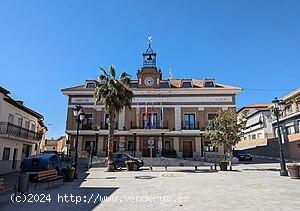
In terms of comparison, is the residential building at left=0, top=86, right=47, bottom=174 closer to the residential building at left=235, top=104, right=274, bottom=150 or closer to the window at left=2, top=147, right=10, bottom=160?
the window at left=2, top=147, right=10, bottom=160

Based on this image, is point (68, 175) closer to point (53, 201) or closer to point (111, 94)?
point (53, 201)

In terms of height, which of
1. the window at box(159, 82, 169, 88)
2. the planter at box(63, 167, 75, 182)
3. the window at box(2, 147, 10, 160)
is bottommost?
the planter at box(63, 167, 75, 182)

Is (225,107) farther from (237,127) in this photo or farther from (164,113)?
(237,127)

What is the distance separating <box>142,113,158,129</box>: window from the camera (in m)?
39.0

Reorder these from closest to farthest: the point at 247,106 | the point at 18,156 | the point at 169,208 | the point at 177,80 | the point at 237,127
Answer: the point at 169,208, the point at 237,127, the point at 18,156, the point at 177,80, the point at 247,106

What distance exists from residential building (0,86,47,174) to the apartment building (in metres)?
11.1

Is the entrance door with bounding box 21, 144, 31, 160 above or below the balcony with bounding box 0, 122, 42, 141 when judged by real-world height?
below

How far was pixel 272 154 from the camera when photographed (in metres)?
40.8

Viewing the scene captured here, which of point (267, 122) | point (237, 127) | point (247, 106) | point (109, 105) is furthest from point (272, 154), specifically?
point (109, 105)

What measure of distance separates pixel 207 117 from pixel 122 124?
12751mm

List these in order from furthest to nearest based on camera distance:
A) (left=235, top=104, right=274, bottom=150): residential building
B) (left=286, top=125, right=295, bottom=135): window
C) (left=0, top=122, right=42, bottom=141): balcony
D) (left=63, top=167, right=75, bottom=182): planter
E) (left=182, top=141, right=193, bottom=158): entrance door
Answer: (left=235, top=104, right=274, bottom=150): residential building, (left=182, top=141, right=193, bottom=158): entrance door, (left=286, top=125, right=295, bottom=135): window, (left=0, top=122, right=42, bottom=141): balcony, (left=63, top=167, right=75, bottom=182): planter

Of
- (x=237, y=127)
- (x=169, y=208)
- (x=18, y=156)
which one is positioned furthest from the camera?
(x=18, y=156)

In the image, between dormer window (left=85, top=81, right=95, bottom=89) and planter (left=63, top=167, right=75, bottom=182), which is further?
dormer window (left=85, top=81, right=95, bottom=89)

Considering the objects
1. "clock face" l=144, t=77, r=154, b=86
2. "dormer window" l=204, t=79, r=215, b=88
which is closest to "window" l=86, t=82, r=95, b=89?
"clock face" l=144, t=77, r=154, b=86
